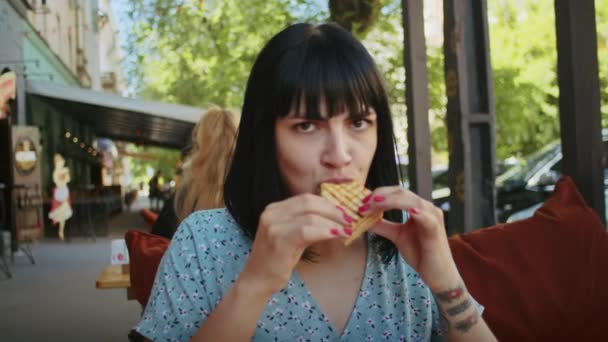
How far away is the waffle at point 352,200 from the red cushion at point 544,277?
96 cm

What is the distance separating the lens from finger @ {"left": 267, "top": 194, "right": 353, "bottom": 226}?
143cm

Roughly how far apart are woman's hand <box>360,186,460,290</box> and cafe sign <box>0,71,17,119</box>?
13.0 m

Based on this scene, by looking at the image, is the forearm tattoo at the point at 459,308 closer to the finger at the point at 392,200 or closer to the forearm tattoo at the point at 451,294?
the forearm tattoo at the point at 451,294

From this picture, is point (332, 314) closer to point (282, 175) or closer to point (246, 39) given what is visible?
point (282, 175)

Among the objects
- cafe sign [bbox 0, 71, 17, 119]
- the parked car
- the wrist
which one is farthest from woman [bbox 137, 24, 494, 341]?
cafe sign [bbox 0, 71, 17, 119]

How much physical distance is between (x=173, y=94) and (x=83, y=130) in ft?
45.4

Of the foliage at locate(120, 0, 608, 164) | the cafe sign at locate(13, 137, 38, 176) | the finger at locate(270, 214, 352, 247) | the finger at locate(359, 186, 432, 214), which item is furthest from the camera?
the cafe sign at locate(13, 137, 38, 176)

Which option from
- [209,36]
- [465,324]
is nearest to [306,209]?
[465,324]

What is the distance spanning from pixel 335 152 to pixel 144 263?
1.27 metres

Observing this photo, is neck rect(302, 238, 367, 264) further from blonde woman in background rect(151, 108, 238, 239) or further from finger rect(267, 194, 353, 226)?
blonde woman in background rect(151, 108, 238, 239)

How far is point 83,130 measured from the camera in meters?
31.8

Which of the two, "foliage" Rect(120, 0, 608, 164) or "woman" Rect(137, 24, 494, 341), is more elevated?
"foliage" Rect(120, 0, 608, 164)

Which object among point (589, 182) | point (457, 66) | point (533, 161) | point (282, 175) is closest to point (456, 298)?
point (282, 175)

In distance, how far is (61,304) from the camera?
8.12 meters
